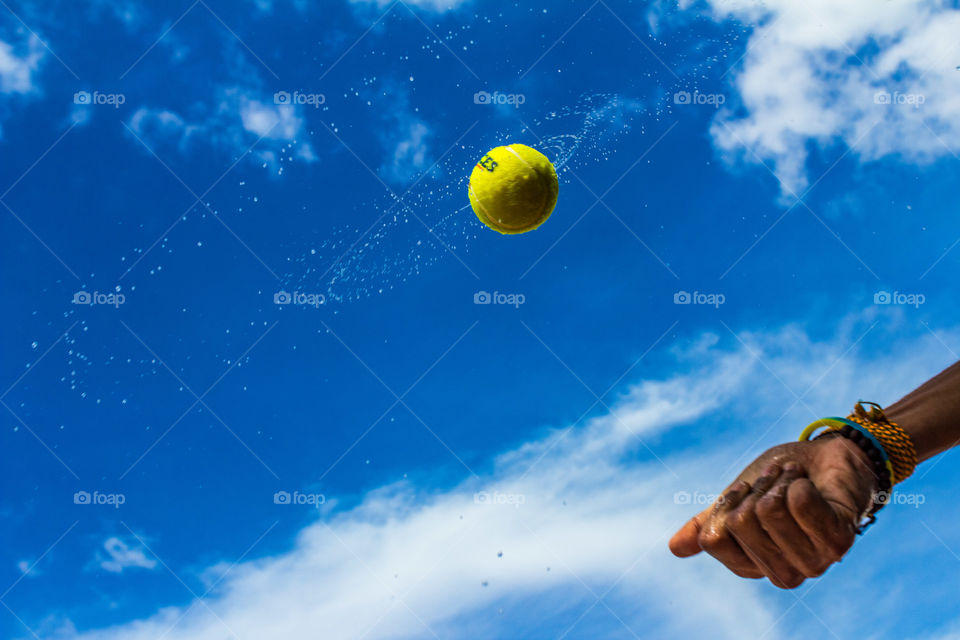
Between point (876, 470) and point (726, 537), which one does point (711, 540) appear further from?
point (876, 470)

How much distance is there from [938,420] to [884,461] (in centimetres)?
43

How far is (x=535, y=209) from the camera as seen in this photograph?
24.2 ft

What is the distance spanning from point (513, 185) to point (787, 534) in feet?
16.9

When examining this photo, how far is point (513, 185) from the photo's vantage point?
7.08 meters

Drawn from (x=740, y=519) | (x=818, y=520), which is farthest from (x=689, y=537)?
(x=818, y=520)

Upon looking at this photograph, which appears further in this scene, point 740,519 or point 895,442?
point 895,442

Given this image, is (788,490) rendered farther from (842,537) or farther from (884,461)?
(884,461)

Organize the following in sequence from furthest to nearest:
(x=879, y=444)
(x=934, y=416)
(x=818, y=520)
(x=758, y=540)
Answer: (x=934, y=416), (x=879, y=444), (x=758, y=540), (x=818, y=520)

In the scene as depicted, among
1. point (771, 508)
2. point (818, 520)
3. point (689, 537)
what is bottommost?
point (818, 520)

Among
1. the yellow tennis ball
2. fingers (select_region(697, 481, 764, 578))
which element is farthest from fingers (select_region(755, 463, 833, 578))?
the yellow tennis ball

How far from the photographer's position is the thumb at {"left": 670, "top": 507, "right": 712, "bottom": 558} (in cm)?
265

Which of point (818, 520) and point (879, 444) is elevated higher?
point (879, 444)

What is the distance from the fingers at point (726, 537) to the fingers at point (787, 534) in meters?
0.10


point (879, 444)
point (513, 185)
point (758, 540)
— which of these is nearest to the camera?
point (758, 540)
